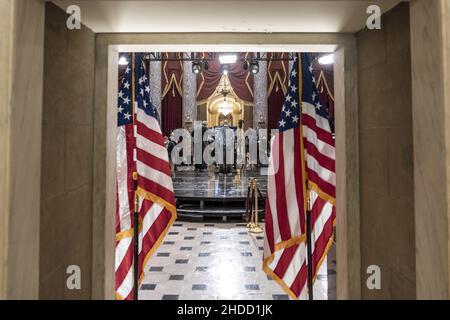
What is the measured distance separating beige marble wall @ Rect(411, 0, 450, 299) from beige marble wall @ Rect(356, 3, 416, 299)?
0.23 m

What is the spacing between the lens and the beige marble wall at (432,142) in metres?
1.07

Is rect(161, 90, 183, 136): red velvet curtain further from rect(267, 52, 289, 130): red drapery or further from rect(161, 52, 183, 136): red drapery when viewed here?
rect(267, 52, 289, 130): red drapery

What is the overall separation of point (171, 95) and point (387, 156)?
18.6 m

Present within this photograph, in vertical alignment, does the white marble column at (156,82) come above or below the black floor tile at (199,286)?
above

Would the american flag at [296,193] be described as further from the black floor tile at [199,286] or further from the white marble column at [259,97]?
the white marble column at [259,97]

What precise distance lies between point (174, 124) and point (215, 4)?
720 inches

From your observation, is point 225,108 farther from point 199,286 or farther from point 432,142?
point 432,142

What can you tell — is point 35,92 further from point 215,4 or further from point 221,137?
point 221,137

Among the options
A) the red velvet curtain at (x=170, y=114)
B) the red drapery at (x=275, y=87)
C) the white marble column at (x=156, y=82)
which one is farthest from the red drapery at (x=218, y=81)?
the white marble column at (x=156, y=82)

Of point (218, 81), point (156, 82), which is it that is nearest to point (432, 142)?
point (156, 82)

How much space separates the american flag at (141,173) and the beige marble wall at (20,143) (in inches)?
79.4

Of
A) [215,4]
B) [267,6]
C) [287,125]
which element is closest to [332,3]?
[267,6]

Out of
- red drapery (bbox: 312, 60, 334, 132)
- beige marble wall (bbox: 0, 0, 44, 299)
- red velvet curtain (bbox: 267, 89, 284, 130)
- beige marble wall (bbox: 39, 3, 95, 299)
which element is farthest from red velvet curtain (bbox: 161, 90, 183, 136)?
beige marble wall (bbox: 0, 0, 44, 299)

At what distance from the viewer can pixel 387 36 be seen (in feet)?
5.30
